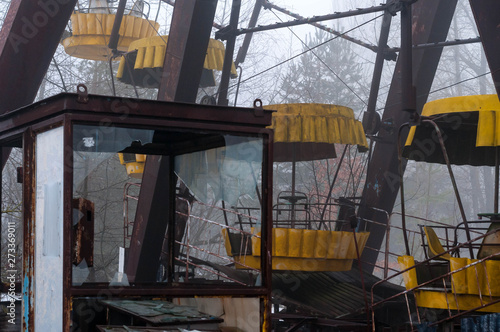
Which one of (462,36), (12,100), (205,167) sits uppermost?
(462,36)

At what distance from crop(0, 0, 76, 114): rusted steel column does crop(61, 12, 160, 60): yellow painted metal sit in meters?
8.14

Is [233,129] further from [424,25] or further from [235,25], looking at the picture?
[424,25]

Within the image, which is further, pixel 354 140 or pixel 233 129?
pixel 354 140

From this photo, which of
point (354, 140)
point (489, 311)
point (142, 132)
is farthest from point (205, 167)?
point (354, 140)

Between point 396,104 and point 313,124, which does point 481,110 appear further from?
point 396,104

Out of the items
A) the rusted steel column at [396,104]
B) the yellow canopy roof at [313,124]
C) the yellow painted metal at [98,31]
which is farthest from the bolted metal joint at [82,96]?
the yellow painted metal at [98,31]

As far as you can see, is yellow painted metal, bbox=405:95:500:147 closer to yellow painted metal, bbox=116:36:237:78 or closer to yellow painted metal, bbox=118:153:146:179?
yellow painted metal, bbox=116:36:237:78

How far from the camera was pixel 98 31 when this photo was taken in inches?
634

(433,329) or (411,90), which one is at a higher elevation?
(411,90)

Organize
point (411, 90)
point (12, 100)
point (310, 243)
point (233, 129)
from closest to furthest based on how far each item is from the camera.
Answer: point (233, 129), point (12, 100), point (411, 90), point (310, 243)

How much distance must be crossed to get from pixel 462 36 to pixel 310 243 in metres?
45.0

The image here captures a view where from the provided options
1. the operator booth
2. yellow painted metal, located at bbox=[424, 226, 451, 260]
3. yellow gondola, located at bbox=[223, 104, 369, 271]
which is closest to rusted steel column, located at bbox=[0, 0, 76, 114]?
the operator booth

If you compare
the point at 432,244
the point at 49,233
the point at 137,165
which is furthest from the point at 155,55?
the point at 49,233

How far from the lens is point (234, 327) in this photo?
573cm
